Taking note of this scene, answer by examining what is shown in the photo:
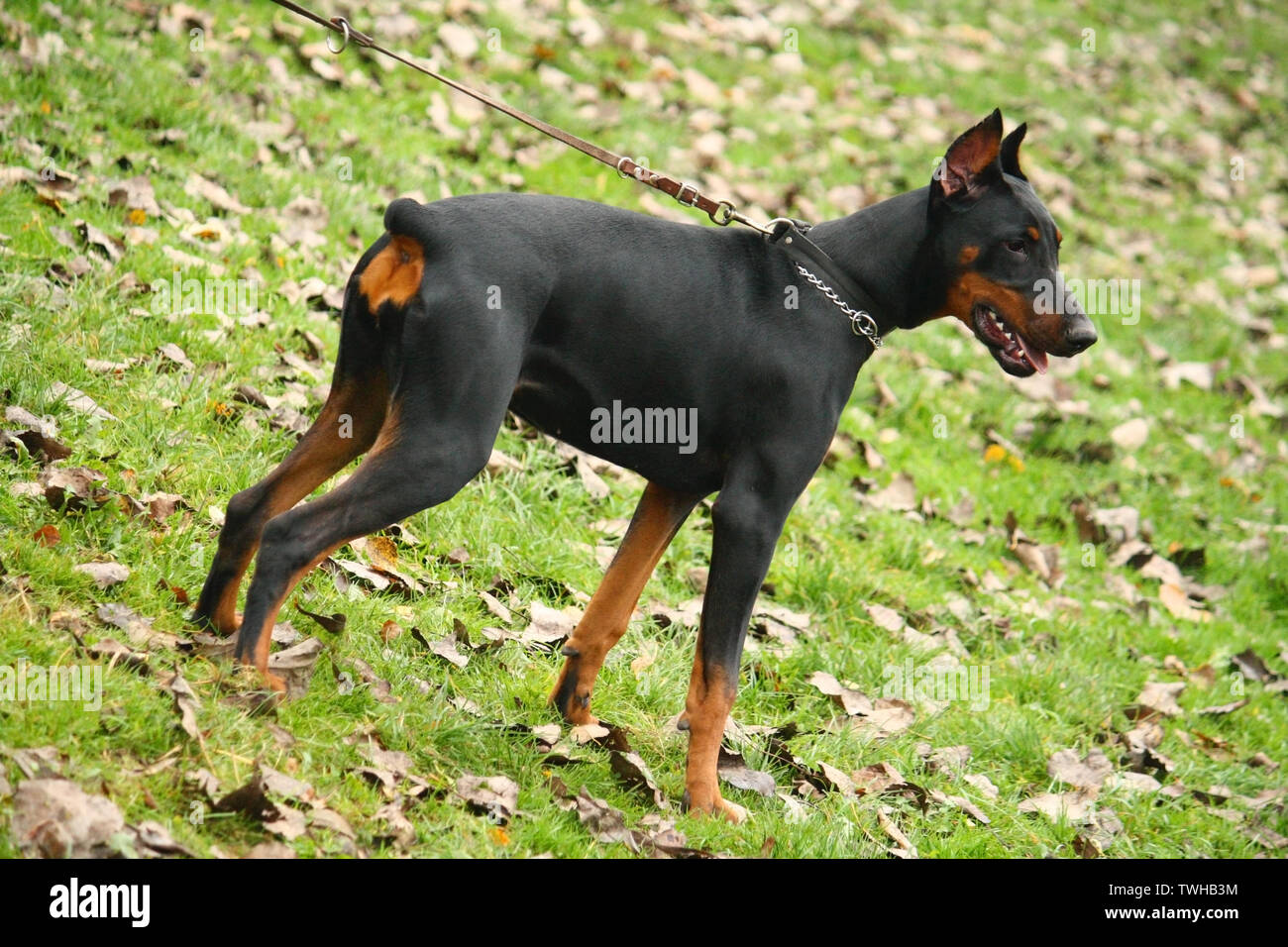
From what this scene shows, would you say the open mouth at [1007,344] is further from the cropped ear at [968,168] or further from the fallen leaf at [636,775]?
the fallen leaf at [636,775]

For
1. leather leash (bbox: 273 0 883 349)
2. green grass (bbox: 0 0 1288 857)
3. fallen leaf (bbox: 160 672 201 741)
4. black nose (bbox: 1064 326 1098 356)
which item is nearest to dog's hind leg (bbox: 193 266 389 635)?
green grass (bbox: 0 0 1288 857)

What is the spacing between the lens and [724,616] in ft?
12.8

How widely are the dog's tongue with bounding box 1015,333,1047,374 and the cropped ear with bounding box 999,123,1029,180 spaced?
1.82 ft

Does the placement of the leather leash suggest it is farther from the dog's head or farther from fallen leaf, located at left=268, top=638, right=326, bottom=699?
fallen leaf, located at left=268, top=638, right=326, bottom=699

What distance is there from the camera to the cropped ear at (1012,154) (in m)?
4.10

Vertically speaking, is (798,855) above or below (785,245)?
below

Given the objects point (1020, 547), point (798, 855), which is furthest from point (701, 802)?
point (1020, 547)

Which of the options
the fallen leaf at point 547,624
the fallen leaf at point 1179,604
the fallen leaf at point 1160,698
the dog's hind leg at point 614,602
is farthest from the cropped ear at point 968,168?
the fallen leaf at point 1179,604

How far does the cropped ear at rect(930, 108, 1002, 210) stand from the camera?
397 centimetres

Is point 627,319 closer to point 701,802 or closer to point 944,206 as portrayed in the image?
point 944,206

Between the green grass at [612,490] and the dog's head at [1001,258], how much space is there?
1597mm
